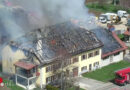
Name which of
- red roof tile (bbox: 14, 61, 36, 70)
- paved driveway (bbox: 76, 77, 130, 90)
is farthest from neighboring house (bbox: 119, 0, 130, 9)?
red roof tile (bbox: 14, 61, 36, 70)

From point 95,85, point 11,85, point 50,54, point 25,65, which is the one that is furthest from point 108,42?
point 11,85

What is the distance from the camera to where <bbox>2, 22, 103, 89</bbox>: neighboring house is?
159ft

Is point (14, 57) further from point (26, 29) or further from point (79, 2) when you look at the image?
point (79, 2)

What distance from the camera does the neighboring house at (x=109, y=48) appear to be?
58.3 m

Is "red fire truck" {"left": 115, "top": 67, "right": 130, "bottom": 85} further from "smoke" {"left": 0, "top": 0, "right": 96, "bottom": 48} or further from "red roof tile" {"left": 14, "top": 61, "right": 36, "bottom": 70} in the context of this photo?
"red roof tile" {"left": 14, "top": 61, "right": 36, "bottom": 70}

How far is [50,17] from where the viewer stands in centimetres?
5484

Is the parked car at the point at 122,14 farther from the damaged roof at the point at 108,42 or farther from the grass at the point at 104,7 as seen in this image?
the damaged roof at the point at 108,42

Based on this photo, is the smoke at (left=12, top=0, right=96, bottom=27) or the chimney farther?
the chimney

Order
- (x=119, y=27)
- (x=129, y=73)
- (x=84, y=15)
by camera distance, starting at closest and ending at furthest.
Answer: (x=129, y=73)
(x=84, y=15)
(x=119, y=27)

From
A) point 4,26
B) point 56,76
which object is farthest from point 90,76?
point 4,26

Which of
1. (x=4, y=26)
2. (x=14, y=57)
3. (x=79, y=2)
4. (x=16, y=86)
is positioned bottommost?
(x=16, y=86)

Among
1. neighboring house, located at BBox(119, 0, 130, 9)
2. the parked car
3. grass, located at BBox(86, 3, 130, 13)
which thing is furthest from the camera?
neighboring house, located at BBox(119, 0, 130, 9)

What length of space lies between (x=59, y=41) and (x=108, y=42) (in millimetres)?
11770

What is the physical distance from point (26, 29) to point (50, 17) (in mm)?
4506
